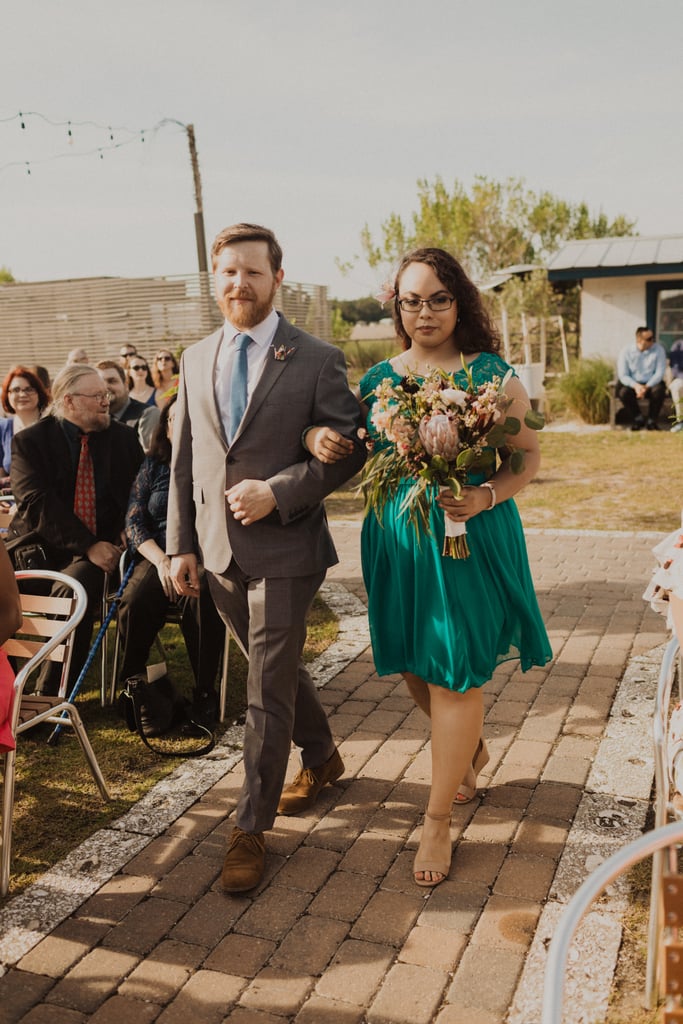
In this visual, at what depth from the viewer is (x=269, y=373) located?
3213 millimetres

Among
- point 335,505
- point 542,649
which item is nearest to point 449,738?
point 542,649

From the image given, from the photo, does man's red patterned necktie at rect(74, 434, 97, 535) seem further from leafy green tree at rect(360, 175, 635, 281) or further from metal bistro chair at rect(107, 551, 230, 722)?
leafy green tree at rect(360, 175, 635, 281)

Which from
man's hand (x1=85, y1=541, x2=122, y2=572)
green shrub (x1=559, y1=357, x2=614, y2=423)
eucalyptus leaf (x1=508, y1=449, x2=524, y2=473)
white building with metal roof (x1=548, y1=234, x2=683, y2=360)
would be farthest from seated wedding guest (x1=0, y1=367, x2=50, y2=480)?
white building with metal roof (x1=548, y1=234, x2=683, y2=360)

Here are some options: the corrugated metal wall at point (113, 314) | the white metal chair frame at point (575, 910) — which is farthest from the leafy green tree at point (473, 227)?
the white metal chair frame at point (575, 910)

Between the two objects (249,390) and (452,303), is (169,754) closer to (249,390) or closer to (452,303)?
(249,390)

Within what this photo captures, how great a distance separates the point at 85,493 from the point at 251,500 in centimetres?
249

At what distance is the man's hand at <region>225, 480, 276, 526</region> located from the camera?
3127 mm

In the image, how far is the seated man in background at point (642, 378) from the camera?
16641 mm

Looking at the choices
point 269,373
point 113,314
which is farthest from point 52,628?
point 113,314

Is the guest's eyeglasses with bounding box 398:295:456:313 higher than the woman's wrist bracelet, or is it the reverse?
the guest's eyeglasses with bounding box 398:295:456:313

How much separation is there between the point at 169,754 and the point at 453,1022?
6.88ft

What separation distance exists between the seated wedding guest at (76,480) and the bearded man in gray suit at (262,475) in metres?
2.04

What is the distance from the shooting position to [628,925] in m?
2.89

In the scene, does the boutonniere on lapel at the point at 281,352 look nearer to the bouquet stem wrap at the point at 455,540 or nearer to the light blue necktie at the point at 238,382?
the light blue necktie at the point at 238,382
